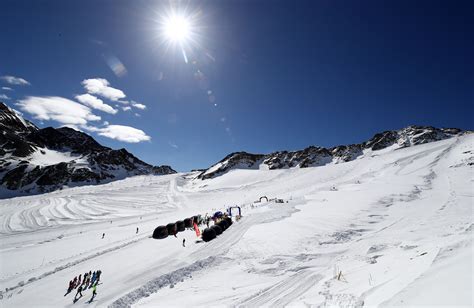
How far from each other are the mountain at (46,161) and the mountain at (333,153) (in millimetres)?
70231

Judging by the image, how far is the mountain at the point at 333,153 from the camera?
124 m

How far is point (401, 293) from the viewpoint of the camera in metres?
6.66

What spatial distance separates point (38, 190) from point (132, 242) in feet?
404

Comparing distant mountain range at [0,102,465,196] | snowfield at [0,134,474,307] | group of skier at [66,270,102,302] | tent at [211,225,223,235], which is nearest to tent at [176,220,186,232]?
snowfield at [0,134,474,307]

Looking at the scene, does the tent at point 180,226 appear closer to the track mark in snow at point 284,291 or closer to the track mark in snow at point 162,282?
the track mark in snow at point 162,282

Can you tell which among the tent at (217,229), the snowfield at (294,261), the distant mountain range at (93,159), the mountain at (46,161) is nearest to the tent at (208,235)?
the tent at (217,229)

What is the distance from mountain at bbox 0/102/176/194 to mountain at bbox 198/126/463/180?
70.2m

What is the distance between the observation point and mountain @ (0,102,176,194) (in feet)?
403

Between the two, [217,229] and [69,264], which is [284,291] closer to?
[217,229]

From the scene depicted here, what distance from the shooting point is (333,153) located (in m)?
136

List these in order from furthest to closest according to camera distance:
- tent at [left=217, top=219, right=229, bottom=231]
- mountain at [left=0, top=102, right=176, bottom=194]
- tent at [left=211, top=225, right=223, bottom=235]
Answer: mountain at [left=0, top=102, right=176, bottom=194], tent at [left=217, top=219, right=229, bottom=231], tent at [left=211, top=225, right=223, bottom=235]

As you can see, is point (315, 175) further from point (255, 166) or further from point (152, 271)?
point (152, 271)

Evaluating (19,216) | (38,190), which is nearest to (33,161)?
(38,190)

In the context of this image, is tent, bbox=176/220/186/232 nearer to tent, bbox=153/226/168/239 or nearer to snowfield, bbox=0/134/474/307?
tent, bbox=153/226/168/239
